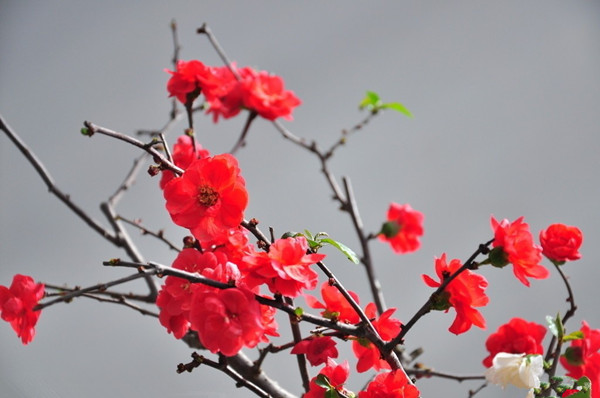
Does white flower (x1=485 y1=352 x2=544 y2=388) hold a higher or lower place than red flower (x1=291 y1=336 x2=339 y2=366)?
higher

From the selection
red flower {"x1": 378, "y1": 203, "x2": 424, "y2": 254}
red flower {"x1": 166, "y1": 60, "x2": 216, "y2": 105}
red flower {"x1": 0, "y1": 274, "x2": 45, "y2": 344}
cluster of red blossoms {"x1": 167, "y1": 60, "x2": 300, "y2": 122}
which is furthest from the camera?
red flower {"x1": 378, "y1": 203, "x2": 424, "y2": 254}

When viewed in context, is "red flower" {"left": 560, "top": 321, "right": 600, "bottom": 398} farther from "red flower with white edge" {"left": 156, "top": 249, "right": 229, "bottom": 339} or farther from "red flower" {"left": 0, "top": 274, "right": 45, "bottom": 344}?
"red flower" {"left": 0, "top": 274, "right": 45, "bottom": 344}

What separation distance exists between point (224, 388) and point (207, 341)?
0.63 m

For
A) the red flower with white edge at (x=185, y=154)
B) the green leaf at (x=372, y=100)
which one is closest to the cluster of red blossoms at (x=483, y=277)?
the red flower with white edge at (x=185, y=154)

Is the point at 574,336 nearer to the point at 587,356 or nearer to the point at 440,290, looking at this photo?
the point at 587,356

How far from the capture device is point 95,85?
113 centimetres

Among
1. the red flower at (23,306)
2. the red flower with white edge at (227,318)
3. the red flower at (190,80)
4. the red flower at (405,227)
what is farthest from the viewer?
the red flower at (405,227)

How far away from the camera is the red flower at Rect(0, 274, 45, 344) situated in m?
0.52

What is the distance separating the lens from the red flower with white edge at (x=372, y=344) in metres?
0.50

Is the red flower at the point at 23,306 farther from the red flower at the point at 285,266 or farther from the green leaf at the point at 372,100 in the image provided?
the green leaf at the point at 372,100

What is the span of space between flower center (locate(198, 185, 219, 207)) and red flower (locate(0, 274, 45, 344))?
0.63 feet

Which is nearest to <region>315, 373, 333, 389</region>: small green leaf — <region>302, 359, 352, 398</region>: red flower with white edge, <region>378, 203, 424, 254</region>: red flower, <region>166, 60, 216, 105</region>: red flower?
<region>302, 359, 352, 398</region>: red flower with white edge

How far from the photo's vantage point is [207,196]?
0.46m

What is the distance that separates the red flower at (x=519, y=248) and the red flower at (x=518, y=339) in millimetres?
167
